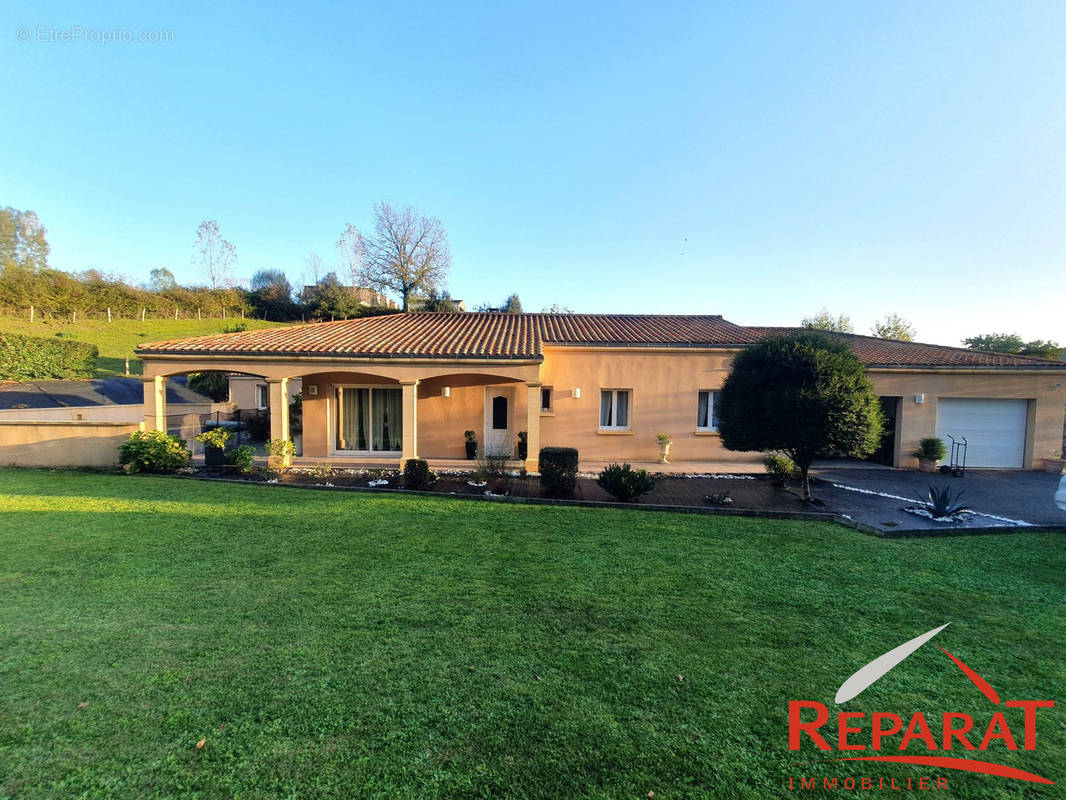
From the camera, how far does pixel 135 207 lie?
21359 millimetres

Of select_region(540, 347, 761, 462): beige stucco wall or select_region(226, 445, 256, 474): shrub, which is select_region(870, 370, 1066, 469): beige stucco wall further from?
select_region(226, 445, 256, 474): shrub

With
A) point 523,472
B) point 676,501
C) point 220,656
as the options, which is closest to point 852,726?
point 220,656

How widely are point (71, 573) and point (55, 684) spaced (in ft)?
10.1

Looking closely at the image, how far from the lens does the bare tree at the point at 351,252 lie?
4228 centimetres

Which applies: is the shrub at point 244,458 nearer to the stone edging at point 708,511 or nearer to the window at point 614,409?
the stone edging at point 708,511

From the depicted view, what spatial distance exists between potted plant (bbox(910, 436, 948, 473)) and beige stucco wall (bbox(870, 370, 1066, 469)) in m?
0.27

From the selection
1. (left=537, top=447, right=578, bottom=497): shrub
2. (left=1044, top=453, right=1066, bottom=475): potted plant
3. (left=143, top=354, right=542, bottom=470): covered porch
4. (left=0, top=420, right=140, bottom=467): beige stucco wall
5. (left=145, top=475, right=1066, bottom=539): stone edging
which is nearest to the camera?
(left=145, top=475, right=1066, bottom=539): stone edging

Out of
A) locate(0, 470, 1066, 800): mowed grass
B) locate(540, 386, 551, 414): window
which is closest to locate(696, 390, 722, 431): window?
locate(540, 386, 551, 414): window

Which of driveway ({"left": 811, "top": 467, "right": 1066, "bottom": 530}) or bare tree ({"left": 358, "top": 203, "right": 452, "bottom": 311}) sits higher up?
bare tree ({"left": 358, "top": 203, "right": 452, "bottom": 311})

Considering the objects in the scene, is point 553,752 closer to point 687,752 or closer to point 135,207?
point 687,752

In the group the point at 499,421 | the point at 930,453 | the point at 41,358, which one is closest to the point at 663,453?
the point at 499,421

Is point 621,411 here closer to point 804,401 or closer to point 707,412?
point 707,412

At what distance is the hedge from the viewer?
22.0 meters

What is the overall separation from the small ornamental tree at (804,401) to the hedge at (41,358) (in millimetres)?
33271
